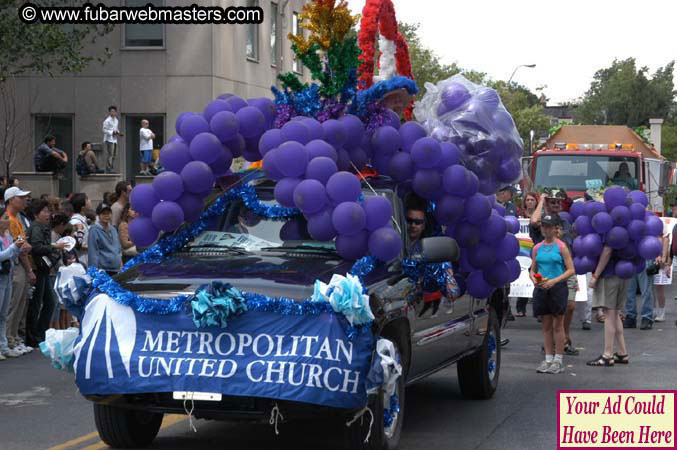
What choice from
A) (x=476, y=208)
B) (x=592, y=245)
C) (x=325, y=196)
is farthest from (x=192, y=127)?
(x=592, y=245)

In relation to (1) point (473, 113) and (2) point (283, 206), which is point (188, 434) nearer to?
(2) point (283, 206)

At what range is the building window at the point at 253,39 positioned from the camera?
120 feet

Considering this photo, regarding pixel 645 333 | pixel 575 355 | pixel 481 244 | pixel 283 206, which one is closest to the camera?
pixel 283 206

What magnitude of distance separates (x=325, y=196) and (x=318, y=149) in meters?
0.41

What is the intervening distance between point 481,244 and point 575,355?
473 centimetres

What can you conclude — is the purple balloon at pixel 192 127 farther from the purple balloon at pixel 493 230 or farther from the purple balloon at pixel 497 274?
the purple balloon at pixel 497 274

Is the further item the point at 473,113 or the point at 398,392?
the point at 473,113

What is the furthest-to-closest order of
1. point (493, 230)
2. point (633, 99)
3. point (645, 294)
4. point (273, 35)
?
point (633, 99)
point (273, 35)
point (645, 294)
point (493, 230)

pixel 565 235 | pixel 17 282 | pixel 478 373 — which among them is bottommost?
pixel 478 373

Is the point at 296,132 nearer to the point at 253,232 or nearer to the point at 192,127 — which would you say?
the point at 253,232

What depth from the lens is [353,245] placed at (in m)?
8.03

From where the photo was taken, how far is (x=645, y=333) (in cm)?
1706

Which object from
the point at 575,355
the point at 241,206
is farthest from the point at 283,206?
the point at 575,355

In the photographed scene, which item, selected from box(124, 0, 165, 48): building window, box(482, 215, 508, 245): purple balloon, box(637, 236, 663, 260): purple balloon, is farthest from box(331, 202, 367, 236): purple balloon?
box(124, 0, 165, 48): building window
